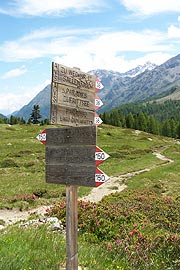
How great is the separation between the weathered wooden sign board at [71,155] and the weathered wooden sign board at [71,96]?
362mm

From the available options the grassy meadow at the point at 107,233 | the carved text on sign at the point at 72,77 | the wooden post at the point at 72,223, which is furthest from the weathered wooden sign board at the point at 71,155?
the grassy meadow at the point at 107,233

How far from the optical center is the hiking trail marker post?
716cm

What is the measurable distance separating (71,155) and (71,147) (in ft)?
0.54

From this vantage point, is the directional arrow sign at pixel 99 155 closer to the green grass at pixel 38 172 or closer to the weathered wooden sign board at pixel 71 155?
the weathered wooden sign board at pixel 71 155

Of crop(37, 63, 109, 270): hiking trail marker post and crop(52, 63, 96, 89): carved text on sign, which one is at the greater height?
crop(52, 63, 96, 89): carved text on sign

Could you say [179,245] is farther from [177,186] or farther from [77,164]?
[177,186]

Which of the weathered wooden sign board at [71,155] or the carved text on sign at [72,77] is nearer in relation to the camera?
the weathered wooden sign board at [71,155]

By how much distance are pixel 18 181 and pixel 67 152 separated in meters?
25.4

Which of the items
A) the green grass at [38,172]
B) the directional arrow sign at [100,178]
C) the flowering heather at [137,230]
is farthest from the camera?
the green grass at [38,172]

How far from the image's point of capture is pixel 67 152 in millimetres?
7457

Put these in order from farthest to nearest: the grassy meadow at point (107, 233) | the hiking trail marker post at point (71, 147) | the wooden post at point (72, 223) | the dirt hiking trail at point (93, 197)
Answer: the dirt hiking trail at point (93, 197) → the grassy meadow at point (107, 233) → the wooden post at point (72, 223) → the hiking trail marker post at point (71, 147)

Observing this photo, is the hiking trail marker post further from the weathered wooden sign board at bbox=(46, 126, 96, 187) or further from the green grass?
the green grass

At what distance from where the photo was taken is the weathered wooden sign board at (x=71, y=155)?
23.5 feet

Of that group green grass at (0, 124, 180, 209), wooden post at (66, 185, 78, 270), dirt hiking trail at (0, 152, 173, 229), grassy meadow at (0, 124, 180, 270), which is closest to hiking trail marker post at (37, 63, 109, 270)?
wooden post at (66, 185, 78, 270)
